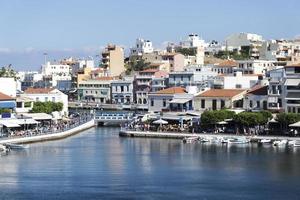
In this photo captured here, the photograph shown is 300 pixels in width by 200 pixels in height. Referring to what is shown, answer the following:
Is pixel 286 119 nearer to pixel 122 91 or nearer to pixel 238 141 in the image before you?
pixel 238 141

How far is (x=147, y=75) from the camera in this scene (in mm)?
76125

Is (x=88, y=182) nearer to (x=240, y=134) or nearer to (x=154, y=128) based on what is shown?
(x=240, y=134)

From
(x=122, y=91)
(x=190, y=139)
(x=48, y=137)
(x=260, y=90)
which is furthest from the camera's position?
(x=122, y=91)

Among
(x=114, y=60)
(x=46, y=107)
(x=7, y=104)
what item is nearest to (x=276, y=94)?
(x=46, y=107)

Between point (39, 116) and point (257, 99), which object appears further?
point (39, 116)

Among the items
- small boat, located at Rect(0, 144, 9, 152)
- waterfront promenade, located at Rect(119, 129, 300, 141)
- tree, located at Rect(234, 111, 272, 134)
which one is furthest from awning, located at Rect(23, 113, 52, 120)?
tree, located at Rect(234, 111, 272, 134)

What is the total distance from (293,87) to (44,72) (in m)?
64.5

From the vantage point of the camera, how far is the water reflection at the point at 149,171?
87.9 feet

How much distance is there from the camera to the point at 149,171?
3156 cm

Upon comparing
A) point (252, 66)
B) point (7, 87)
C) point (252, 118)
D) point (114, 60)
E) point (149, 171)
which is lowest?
point (149, 171)

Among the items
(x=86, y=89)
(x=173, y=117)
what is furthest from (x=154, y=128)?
(x=86, y=89)

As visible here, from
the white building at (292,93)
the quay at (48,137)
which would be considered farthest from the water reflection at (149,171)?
the white building at (292,93)

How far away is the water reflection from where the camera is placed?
26797 mm

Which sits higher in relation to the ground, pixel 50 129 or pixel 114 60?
pixel 114 60
